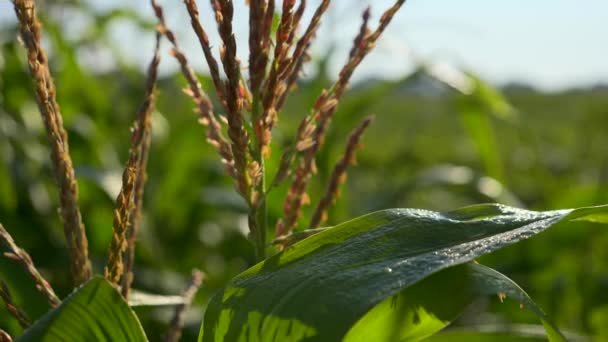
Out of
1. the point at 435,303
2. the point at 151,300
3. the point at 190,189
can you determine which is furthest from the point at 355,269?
the point at 190,189

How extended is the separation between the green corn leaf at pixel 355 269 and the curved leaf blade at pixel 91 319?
0.05 meters

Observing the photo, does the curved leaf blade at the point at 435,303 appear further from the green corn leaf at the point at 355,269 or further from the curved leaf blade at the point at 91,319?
the curved leaf blade at the point at 91,319

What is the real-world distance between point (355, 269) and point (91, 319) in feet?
0.54

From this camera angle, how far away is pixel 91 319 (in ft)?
1.54

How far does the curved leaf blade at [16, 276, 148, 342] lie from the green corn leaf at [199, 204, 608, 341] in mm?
50

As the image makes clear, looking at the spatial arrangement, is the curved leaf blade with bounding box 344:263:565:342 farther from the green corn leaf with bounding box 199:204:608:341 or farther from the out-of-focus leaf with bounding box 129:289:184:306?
the out-of-focus leaf with bounding box 129:289:184:306

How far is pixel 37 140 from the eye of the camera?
2.13 m

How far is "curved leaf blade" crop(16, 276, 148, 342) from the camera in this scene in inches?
17.4

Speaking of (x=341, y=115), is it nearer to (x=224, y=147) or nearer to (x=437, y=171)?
(x=437, y=171)

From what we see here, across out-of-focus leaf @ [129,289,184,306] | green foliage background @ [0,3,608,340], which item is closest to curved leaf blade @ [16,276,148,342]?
out-of-focus leaf @ [129,289,184,306]

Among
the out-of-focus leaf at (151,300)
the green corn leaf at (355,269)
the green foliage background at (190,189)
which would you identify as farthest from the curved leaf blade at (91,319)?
the green foliage background at (190,189)

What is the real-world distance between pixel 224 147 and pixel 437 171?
4.98 ft

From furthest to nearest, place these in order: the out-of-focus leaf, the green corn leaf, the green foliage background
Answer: the green foliage background
the out-of-focus leaf
the green corn leaf

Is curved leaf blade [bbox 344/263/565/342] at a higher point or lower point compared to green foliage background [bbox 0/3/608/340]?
higher
